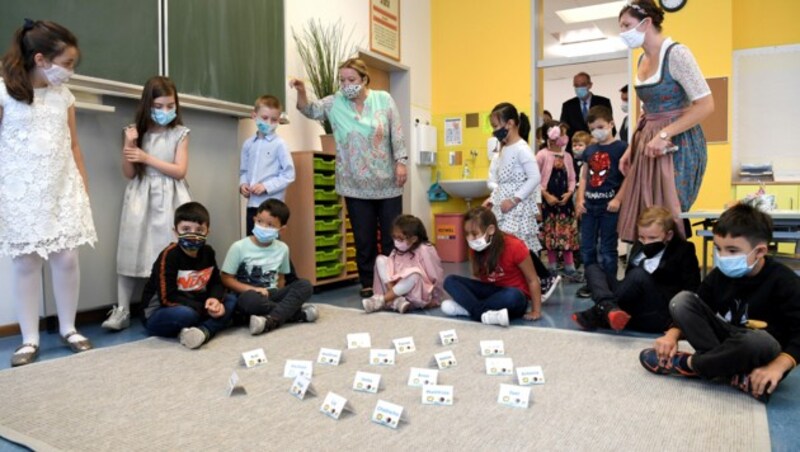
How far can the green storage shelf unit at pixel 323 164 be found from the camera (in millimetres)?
3924

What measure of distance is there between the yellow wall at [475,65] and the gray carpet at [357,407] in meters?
3.99

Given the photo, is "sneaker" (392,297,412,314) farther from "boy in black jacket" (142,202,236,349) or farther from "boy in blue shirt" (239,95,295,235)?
"boy in blue shirt" (239,95,295,235)

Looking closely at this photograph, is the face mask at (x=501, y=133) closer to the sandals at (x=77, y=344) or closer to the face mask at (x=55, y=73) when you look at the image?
the face mask at (x=55, y=73)

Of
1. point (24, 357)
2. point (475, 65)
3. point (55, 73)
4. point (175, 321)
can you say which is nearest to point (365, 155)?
point (175, 321)

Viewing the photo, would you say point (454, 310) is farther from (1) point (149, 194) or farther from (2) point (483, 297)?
(1) point (149, 194)

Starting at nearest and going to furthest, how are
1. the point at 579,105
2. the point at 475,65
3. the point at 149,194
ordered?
the point at 149,194, the point at 579,105, the point at 475,65

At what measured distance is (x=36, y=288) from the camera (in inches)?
90.9

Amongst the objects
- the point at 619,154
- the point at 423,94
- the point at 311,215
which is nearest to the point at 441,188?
the point at 423,94

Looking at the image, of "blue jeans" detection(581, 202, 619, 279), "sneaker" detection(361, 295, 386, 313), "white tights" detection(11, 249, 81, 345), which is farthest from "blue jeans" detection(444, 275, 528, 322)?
"white tights" detection(11, 249, 81, 345)

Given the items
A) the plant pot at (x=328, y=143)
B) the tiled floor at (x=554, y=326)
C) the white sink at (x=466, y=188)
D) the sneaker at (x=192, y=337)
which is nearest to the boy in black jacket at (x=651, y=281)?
the tiled floor at (x=554, y=326)

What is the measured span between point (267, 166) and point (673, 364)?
2420 millimetres

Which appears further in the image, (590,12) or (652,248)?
(590,12)

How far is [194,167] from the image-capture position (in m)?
3.34

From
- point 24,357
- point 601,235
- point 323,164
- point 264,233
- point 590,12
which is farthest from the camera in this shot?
point 590,12
